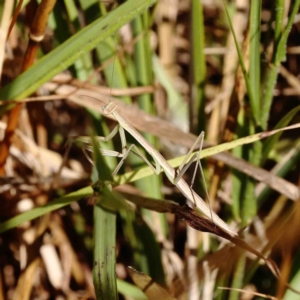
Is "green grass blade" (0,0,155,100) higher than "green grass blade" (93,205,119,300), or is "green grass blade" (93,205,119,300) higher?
"green grass blade" (0,0,155,100)

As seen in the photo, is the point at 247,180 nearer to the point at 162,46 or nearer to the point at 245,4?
the point at 245,4

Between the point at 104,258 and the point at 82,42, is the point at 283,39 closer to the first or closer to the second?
the point at 82,42

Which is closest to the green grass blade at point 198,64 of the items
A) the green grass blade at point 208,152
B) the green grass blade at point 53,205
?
the green grass blade at point 208,152

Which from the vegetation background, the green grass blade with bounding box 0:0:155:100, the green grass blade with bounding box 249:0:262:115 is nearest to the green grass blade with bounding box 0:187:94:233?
the vegetation background

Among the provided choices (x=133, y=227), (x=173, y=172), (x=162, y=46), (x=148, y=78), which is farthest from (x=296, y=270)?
(x=162, y=46)

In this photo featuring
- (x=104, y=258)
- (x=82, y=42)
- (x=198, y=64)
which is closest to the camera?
(x=104, y=258)

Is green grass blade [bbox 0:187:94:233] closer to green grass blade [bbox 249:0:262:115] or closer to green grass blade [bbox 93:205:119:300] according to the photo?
green grass blade [bbox 93:205:119:300]

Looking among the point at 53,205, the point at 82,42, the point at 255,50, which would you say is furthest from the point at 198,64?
the point at 53,205

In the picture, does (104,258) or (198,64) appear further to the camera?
(198,64)

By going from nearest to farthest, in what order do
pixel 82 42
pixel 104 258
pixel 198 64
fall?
1. pixel 104 258
2. pixel 82 42
3. pixel 198 64
